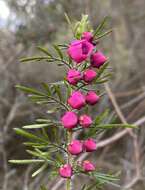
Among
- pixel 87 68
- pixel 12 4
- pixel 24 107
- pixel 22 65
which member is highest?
pixel 12 4

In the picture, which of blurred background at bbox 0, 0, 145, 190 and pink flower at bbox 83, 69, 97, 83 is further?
blurred background at bbox 0, 0, 145, 190

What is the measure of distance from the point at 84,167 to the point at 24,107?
3.74m

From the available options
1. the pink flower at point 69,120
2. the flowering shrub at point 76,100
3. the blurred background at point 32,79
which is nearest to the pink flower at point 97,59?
the flowering shrub at point 76,100

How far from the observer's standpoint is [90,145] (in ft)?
2.84

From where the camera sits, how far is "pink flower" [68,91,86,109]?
2.71 feet

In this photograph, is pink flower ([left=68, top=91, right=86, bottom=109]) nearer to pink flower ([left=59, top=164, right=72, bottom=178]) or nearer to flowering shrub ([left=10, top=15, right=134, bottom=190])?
flowering shrub ([left=10, top=15, right=134, bottom=190])

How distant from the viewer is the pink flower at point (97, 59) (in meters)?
0.85

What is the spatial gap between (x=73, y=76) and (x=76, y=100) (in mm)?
43

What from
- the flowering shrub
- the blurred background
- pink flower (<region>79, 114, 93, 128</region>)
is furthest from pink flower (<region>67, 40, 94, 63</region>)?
the blurred background

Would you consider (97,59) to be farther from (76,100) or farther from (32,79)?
(32,79)

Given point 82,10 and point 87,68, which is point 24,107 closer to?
point 82,10

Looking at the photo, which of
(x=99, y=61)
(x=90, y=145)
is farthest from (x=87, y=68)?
(x=90, y=145)

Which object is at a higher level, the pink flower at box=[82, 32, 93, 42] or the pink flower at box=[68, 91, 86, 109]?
the pink flower at box=[82, 32, 93, 42]

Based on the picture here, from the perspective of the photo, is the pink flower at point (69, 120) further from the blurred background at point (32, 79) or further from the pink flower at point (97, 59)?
the blurred background at point (32, 79)
